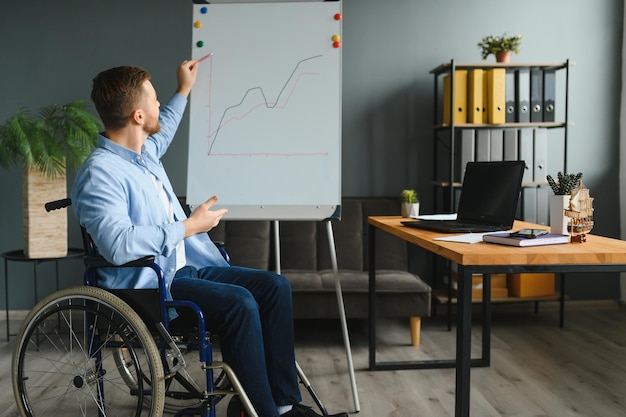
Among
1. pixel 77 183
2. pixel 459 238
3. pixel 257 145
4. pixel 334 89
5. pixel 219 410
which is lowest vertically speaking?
pixel 219 410

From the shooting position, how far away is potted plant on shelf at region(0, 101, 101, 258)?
3.14 m

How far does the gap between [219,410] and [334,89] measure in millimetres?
1326

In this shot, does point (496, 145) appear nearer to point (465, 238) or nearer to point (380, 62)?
point (380, 62)

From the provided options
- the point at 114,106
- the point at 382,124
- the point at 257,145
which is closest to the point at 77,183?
the point at 114,106

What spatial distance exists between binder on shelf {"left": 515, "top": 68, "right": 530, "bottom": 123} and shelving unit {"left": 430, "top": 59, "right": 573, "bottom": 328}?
0.04 m

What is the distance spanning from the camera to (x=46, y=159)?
3.13 m

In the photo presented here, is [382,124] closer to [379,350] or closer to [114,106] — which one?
[379,350]

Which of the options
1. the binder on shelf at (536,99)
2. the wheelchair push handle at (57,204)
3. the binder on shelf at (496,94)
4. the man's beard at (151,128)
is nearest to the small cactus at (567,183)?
the man's beard at (151,128)

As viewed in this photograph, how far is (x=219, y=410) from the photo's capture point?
2.44 m

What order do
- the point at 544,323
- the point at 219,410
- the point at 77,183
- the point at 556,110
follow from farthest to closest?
the point at 556,110 → the point at 544,323 → the point at 219,410 → the point at 77,183

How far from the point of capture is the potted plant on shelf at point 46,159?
3139mm

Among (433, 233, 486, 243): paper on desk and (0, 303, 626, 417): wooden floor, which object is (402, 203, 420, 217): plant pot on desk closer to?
(0, 303, 626, 417): wooden floor

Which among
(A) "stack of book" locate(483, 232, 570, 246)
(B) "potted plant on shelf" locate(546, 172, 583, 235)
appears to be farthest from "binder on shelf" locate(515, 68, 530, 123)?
(A) "stack of book" locate(483, 232, 570, 246)

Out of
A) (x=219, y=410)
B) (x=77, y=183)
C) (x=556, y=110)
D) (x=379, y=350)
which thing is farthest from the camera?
(x=556, y=110)
